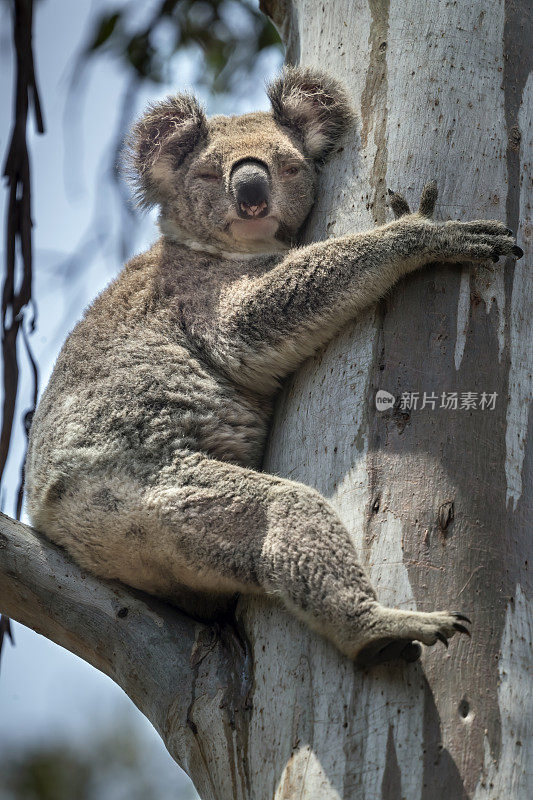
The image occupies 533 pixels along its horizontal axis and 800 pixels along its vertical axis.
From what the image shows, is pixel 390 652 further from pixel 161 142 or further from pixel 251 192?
pixel 161 142

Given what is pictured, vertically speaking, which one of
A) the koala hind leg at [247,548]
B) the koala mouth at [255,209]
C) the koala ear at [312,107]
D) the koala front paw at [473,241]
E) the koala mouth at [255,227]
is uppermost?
the koala ear at [312,107]

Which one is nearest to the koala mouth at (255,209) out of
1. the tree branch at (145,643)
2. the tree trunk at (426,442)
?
the tree trunk at (426,442)

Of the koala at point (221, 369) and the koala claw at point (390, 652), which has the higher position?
the koala at point (221, 369)

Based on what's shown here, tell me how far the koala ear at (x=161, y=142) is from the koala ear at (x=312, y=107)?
1.16 feet

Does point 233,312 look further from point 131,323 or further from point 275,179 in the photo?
point 275,179

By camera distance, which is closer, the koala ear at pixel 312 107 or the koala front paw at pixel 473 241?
the koala front paw at pixel 473 241

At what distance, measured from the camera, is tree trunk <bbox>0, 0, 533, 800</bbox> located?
2.00 m

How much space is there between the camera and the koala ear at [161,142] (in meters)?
3.54

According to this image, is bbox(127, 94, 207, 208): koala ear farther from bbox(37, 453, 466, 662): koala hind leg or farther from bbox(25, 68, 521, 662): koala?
bbox(37, 453, 466, 662): koala hind leg

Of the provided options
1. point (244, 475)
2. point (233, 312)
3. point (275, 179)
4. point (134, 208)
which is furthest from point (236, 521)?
point (134, 208)

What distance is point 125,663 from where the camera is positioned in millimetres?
2529

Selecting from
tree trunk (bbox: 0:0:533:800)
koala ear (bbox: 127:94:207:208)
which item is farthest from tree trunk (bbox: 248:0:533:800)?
koala ear (bbox: 127:94:207:208)

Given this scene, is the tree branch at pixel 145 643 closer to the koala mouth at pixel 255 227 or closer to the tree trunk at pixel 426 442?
the tree trunk at pixel 426 442

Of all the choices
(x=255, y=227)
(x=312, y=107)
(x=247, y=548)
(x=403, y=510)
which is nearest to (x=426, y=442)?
(x=403, y=510)
